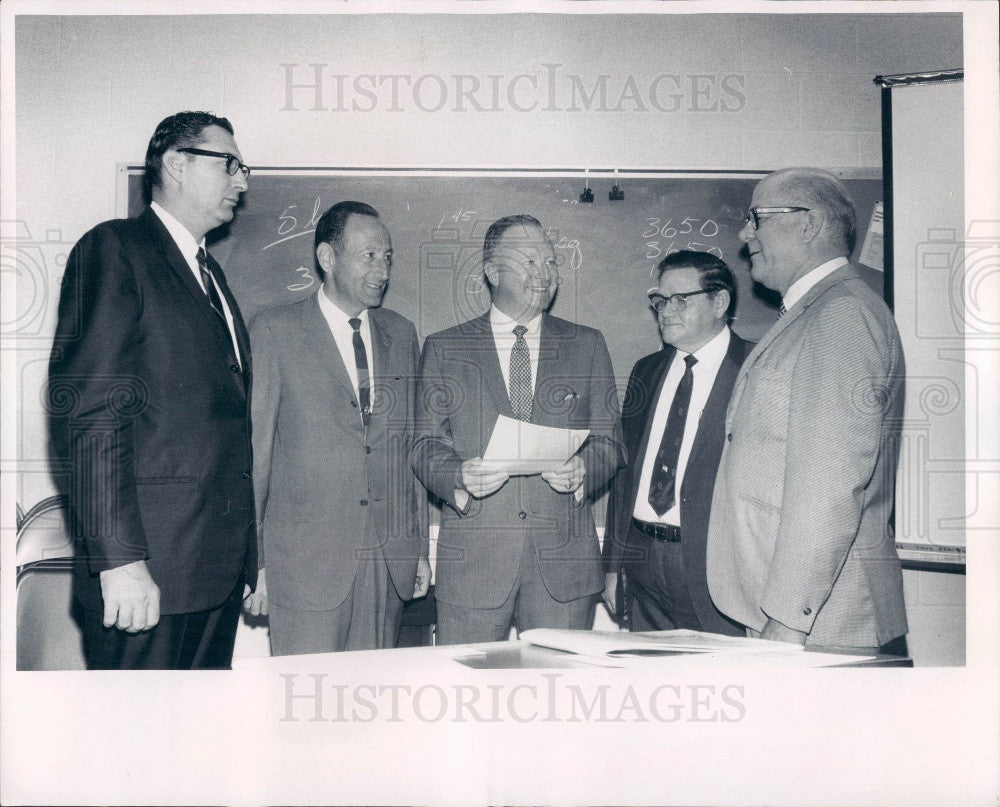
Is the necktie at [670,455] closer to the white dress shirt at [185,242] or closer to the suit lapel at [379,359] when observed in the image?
the suit lapel at [379,359]

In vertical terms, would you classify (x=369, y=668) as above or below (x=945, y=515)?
below

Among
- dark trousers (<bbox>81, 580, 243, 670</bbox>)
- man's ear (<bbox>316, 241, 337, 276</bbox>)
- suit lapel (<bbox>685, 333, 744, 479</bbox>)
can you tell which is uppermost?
man's ear (<bbox>316, 241, 337, 276</bbox>)

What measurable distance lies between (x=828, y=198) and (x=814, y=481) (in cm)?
86

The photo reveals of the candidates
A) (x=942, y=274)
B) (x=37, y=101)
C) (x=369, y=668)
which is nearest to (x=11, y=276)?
(x=37, y=101)

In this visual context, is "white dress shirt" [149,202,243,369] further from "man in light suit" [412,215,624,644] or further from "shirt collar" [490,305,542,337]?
"shirt collar" [490,305,542,337]

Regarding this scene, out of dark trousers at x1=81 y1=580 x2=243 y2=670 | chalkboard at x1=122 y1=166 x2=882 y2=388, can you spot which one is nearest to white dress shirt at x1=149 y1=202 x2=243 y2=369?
chalkboard at x1=122 y1=166 x2=882 y2=388

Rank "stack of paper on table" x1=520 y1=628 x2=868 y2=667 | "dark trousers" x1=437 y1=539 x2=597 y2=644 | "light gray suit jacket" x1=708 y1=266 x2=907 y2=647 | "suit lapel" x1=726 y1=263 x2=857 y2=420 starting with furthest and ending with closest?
1. "dark trousers" x1=437 y1=539 x2=597 y2=644
2. "suit lapel" x1=726 y1=263 x2=857 y2=420
3. "light gray suit jacket" x1=708 y1=266 x2=907 y2=647
4. "stack of paper on table" x1=520 y1=628 x2=868 y2=667

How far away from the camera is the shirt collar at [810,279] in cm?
253

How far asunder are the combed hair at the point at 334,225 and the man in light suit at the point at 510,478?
38cm

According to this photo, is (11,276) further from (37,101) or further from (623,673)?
(623,673)

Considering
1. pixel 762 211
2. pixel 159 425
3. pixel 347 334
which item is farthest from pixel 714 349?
pixel 159 425

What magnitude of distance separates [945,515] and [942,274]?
2.33 feet

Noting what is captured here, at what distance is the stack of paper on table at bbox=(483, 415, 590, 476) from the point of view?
8.87ft

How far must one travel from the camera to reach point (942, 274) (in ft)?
9.25
